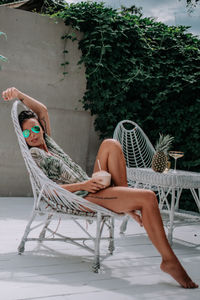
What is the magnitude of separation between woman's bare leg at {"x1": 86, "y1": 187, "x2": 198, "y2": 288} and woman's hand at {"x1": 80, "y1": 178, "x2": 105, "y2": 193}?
51 mm

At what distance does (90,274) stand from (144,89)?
3380 millimetres

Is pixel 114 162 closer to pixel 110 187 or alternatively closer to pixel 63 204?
pixel 110 187

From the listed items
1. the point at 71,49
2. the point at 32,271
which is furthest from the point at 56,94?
the point at 32,271

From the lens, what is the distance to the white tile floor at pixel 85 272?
5.78 feet

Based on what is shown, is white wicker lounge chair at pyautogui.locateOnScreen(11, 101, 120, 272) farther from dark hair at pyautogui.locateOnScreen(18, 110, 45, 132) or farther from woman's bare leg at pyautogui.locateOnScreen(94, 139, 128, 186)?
woman's bare leg at pyautogui.locateOnScreen(94, 139, 128, 186)

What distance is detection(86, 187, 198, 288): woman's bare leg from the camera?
191cm

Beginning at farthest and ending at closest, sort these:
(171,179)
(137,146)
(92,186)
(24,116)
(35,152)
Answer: (137,146)
(171,179)
(24,116)
(35,152)
(92,186)

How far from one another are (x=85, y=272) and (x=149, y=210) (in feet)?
1.74

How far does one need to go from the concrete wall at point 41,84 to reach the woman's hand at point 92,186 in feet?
9.11

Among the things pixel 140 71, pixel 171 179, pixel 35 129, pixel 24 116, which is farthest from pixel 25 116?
pixel 140 71

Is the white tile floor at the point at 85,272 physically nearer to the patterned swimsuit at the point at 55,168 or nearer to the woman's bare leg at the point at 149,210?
the woman's bare leg at the point at 149,210

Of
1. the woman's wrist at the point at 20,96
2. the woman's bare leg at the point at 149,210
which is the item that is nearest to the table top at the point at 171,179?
the woman's bare leg at the point at 149,210

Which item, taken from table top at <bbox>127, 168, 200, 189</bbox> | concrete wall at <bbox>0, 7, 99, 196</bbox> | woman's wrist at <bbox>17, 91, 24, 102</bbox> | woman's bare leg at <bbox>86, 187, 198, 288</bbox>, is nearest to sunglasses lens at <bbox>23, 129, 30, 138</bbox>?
woman's wrist at <bbox>17, 91, 24, 102</bbox>

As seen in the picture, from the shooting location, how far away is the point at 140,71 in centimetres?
491
